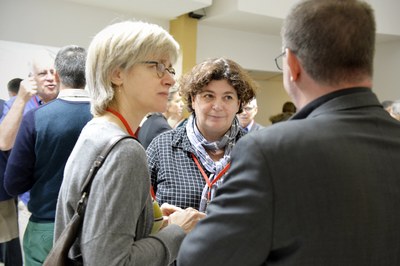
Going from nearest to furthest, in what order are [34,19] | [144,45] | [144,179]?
[144,179], [144,45], [34,19]

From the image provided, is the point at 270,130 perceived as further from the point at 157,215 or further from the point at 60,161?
the point at 60,161

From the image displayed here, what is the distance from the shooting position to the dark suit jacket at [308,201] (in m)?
0.78

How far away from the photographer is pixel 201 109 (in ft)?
6.12

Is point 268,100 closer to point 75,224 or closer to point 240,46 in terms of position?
point 240,46

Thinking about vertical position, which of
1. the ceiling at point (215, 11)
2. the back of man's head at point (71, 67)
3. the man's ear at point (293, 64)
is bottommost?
the back of man's head at point (71, 67)

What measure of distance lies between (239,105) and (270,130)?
3.75 feet

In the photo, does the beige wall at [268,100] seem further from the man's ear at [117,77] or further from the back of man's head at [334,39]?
the back of man's head at [334,39]

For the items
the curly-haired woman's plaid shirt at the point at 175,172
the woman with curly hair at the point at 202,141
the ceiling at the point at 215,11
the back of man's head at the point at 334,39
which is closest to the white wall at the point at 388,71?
the ceiling at the point at 215,11

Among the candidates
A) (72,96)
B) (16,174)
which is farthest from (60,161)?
(72,96)

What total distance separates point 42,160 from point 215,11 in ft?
15.5

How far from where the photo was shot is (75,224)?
3.15 ft

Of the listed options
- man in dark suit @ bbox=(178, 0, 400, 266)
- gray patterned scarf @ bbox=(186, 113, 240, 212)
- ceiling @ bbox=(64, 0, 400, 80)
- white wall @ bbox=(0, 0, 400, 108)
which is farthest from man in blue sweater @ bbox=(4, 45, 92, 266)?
ceiling @ bbox=(64, 0, 400, 80)

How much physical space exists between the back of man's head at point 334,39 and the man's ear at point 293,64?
15mm

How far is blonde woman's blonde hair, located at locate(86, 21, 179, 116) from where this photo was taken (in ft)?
3.63
